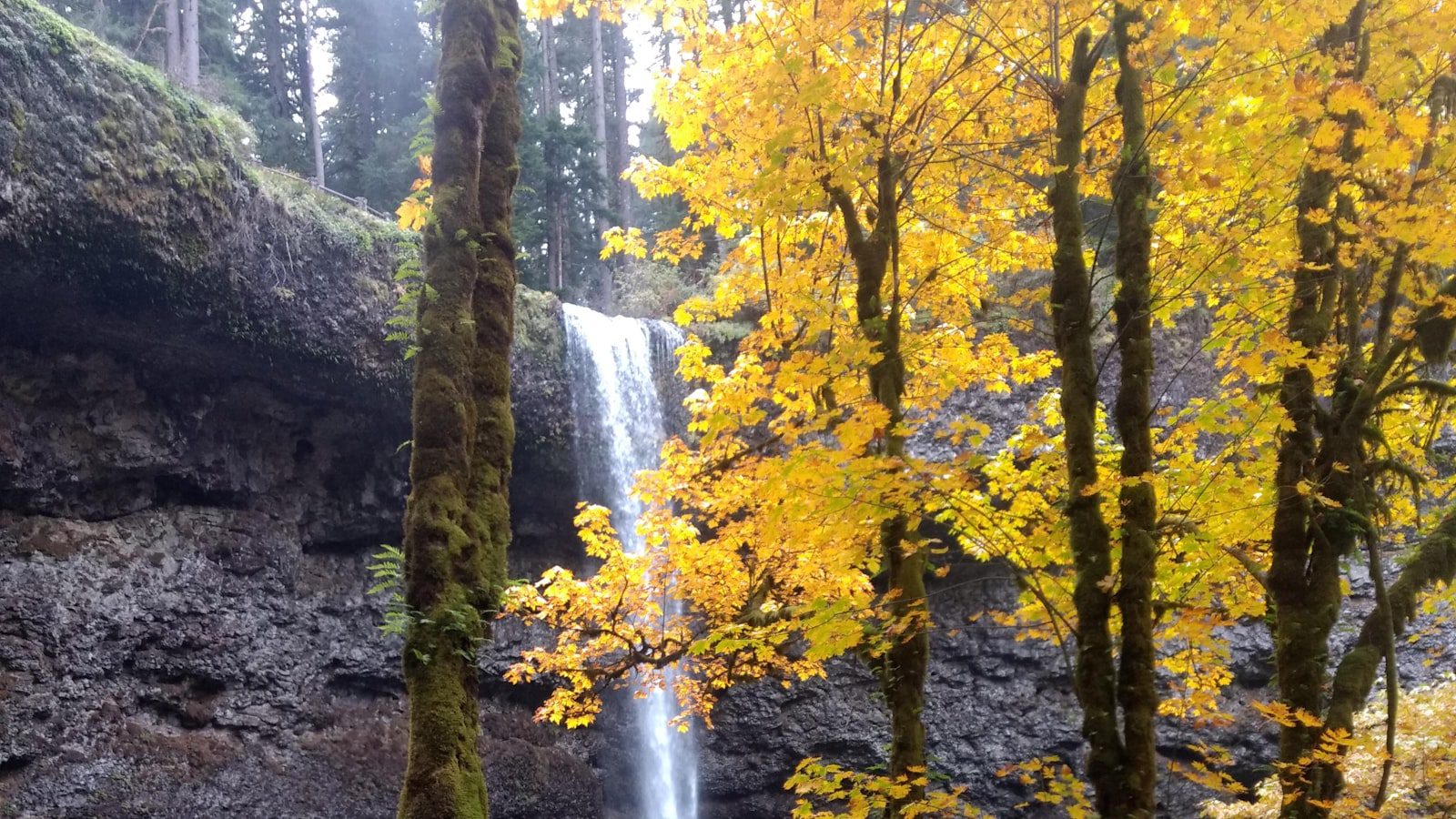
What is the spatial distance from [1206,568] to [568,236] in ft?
59.5

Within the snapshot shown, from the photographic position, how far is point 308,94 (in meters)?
18.7

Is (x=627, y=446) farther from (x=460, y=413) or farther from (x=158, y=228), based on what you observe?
(x=460, y=413)

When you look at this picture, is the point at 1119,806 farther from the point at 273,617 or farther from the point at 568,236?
the point at 568,236

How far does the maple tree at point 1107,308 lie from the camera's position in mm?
3748

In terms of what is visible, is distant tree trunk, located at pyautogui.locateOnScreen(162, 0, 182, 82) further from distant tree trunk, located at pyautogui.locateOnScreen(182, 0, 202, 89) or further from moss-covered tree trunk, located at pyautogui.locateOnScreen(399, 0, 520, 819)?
moss-covered tree trunk, located at pyautogui.locateOnScreen(399, 0, 520, 819)

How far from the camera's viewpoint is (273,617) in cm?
1155

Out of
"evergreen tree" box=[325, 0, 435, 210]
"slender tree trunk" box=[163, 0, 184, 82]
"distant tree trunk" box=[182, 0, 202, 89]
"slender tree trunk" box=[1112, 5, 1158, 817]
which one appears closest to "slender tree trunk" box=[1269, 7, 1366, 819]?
"slender tree trunk" box=[1112, 5, 1158, 817]

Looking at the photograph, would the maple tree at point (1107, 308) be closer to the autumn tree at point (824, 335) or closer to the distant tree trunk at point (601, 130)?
the autumn tree at point (824, 335)

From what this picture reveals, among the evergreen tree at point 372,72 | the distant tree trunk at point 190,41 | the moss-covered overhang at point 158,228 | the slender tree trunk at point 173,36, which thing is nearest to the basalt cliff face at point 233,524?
the moss-covered overhang at point 158,228

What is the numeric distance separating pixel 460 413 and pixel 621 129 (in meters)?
20.4

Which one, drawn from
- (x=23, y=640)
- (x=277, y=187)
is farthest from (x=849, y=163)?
(x=23, y=640)

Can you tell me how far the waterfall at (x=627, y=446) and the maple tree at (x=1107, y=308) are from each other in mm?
6948

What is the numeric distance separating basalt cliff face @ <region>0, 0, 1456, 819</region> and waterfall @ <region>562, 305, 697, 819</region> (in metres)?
0.27

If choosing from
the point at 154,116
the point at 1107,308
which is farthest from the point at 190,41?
the point at 1107,308
